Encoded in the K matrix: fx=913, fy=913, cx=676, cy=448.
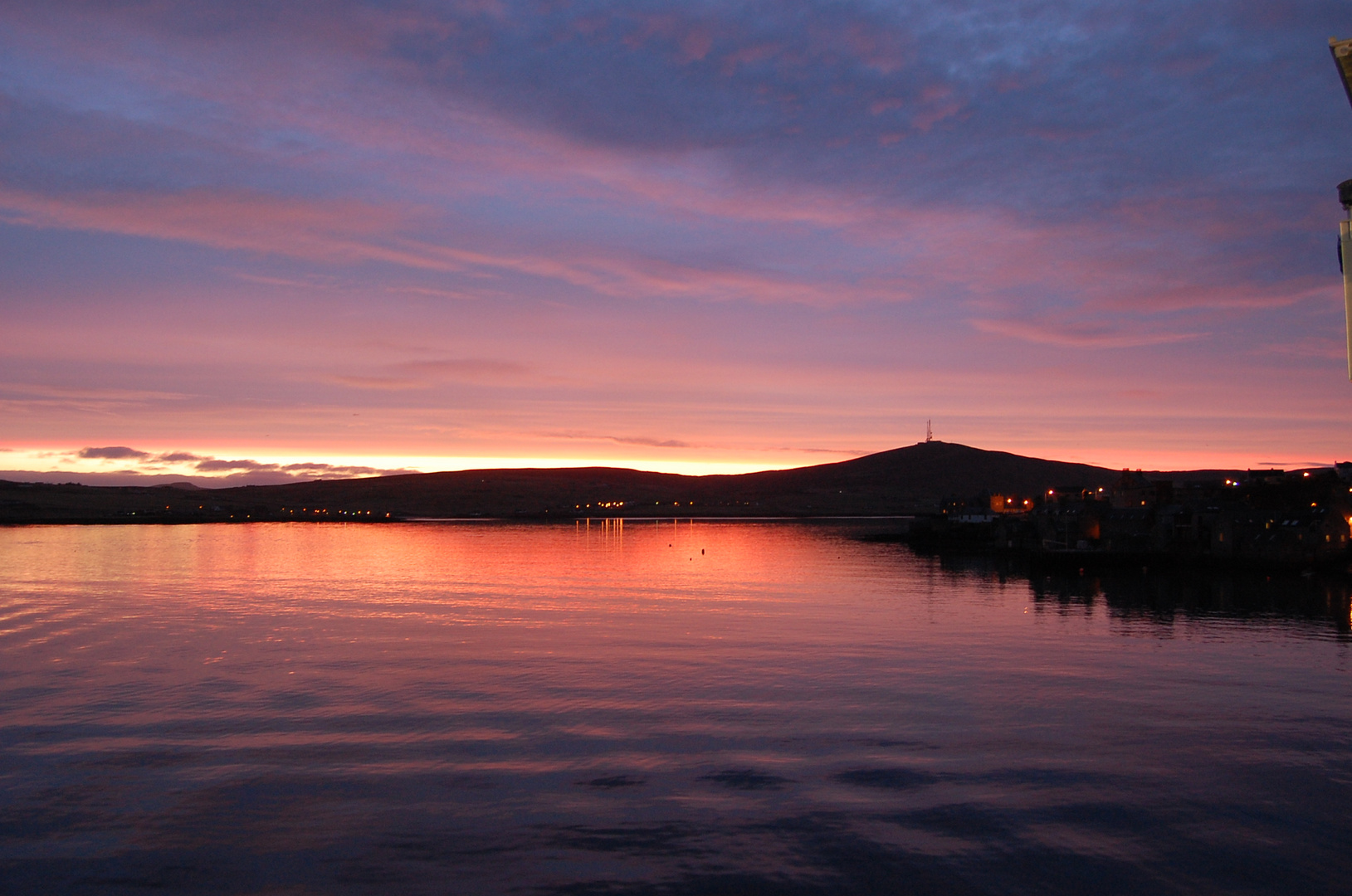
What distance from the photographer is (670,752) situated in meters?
18.8

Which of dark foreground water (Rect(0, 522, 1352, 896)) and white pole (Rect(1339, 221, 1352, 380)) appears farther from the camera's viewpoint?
dark foreground water (Rect(0, 522, 1352, 896))

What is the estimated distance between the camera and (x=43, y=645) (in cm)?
3188

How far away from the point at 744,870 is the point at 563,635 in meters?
22.4

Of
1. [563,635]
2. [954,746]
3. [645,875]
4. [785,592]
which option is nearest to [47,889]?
[645,875]

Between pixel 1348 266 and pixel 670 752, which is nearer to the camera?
pixel 1348 266

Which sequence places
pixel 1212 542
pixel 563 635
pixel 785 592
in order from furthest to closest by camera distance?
pixel 1212 542 < pixel 785 592 < pixel 563 635

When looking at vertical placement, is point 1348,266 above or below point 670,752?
above

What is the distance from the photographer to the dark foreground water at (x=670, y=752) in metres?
13.4

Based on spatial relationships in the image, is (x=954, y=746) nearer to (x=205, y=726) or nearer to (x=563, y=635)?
(x=205, y=726)

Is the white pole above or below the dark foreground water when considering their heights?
above

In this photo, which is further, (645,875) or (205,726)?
(205,726)

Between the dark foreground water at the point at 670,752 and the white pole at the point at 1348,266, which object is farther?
the dark foreground water at the point at 670,752

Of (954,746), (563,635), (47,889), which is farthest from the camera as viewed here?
(563,635)

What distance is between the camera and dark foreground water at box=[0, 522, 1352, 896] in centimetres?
1342
